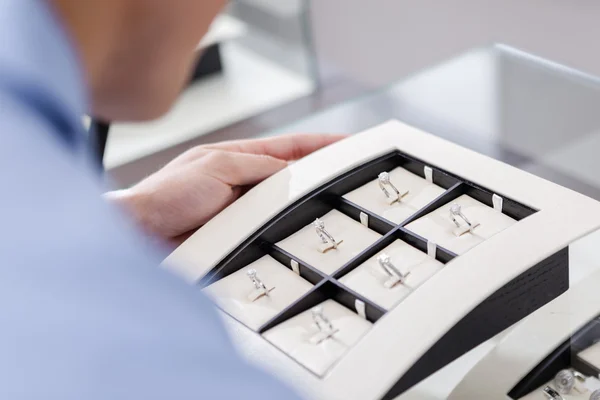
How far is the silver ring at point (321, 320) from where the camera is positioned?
737 millimetres

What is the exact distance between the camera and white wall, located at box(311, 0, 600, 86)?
183 centimetres

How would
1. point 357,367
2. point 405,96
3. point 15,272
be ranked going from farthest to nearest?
point 405,96 → point 357,367 → point 15,272

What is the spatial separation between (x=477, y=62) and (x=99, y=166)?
667 millimetres

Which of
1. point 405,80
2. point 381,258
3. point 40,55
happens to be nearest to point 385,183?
point 381,258

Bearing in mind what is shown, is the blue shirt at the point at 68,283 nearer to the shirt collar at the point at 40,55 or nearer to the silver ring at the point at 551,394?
the shirt collar at the point at 40,55

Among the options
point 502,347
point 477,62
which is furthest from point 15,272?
point 477,62

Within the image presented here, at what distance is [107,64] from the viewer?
390 mm

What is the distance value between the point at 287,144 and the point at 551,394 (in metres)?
0.46

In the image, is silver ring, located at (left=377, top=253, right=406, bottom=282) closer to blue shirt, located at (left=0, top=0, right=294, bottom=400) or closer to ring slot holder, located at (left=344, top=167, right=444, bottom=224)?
ring slot holder, located at (left=344, top=167, right=444, bottom=224)

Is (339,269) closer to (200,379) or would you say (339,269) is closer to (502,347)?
(502,347)

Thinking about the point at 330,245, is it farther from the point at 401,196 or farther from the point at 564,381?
the point at 564,381

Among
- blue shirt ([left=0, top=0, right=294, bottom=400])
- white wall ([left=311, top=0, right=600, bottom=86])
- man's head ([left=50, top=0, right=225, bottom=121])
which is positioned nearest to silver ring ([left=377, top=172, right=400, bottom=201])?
man's head ([left=50, top=0, right=225, bottom=121])

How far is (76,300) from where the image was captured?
1.03 ft

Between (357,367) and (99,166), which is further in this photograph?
(99,166)
